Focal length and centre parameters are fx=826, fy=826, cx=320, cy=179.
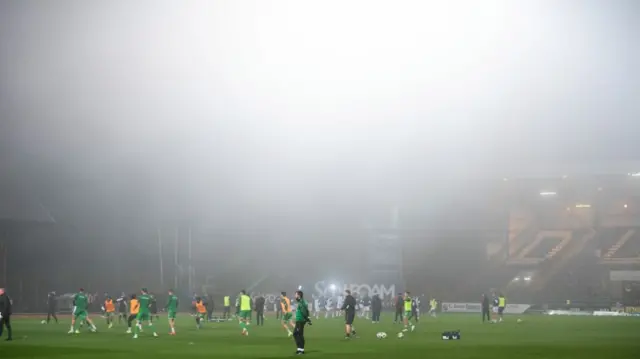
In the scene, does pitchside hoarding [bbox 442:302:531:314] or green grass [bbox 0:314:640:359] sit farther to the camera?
pitchside hoarding [bbox 442:302:531:314]

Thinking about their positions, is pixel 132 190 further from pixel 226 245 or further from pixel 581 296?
pixel 581 296

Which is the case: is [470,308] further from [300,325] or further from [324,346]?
[300,325]

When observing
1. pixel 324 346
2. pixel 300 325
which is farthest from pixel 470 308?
pixel 300 325

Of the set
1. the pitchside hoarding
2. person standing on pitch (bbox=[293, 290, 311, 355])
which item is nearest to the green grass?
person standing on pitch (bbox=[293, 290, 311, 355])

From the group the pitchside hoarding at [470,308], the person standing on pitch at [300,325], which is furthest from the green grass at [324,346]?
the pitchside hoarding at [470,308]

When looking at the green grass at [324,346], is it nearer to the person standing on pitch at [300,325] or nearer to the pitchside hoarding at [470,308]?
the person standing on pitch at [300,325]

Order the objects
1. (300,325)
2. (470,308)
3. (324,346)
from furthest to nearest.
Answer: (470,308), (324,346), (300,325)

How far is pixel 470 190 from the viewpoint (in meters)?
80.6

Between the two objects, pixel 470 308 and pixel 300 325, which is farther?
pixel 470 308

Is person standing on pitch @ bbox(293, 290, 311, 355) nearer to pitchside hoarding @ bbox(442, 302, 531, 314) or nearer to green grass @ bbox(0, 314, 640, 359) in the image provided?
green grass @ bbox(0, 314, 640, 359)

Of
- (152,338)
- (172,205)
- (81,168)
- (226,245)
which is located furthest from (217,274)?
(152,338)

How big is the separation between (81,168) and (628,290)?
49950 mm

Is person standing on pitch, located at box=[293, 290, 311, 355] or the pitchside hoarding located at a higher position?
person standing on pitch, located at box=[293, 290, 311, 355]

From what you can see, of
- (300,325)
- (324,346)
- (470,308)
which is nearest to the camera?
(300,325)
